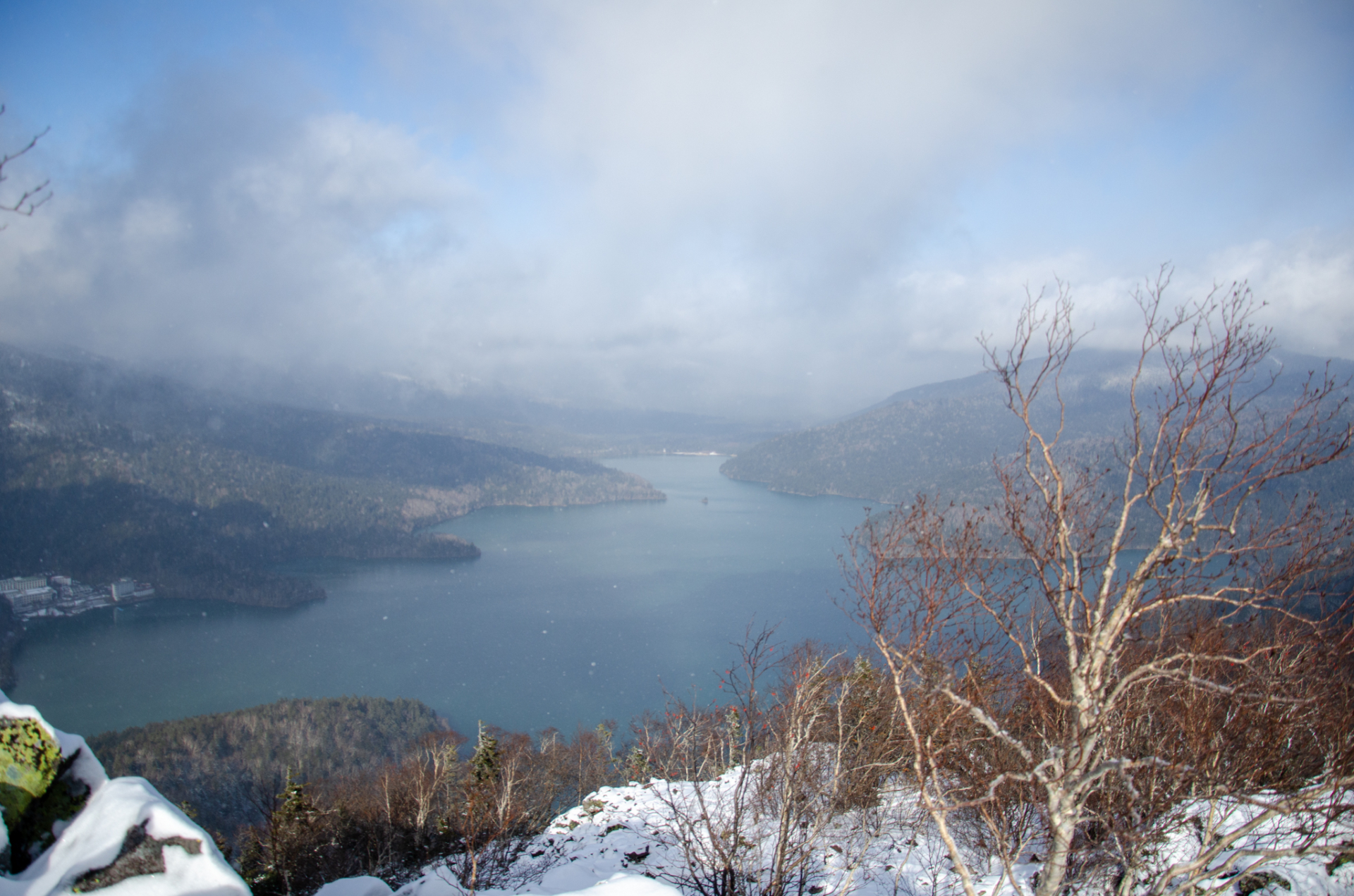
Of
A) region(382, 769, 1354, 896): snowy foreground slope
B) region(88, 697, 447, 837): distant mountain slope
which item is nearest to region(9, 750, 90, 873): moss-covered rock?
region(382, 769, 1354, 896): snowy foreground slope

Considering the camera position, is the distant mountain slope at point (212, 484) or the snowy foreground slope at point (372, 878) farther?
the distant mountain slope at point (212, 484)

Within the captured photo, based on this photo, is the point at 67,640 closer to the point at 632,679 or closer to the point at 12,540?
the point at 12,540

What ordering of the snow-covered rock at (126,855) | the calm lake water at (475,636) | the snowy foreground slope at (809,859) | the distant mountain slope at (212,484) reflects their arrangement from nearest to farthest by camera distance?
1. the snow-covered rock at (126,855)
2. the snowy foreground slope at (809,859)
3. the calm lake water at (475,636)
4. the distant mountain slope at (212,484)

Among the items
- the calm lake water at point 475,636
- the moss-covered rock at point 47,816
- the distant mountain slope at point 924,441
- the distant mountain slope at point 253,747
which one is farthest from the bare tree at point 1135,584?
the distant mountain slope at point 924,441

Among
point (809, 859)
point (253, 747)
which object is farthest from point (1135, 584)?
point (253, 747)

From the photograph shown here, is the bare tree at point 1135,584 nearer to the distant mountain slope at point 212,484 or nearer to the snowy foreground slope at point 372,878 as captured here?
the snowy foreground slope at point 372,878

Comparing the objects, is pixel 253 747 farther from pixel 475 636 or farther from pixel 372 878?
pixel 372 878
